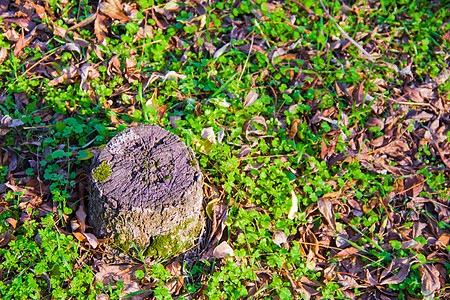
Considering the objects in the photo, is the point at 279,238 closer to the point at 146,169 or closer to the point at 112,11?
the point at 146,169

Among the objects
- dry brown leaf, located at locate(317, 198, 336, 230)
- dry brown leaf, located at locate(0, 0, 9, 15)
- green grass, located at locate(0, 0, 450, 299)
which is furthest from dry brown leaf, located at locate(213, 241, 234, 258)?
dry brown leaf, located at locate(0, 0, 9, 15)

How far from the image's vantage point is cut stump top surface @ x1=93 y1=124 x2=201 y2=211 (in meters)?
2.20

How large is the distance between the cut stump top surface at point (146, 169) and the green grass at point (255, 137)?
479mm

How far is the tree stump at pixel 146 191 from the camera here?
2.20m

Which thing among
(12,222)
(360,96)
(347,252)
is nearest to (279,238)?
(347,252)

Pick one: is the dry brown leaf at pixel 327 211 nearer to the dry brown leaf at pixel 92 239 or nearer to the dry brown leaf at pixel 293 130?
the dry brown leaf at pixel 293 130

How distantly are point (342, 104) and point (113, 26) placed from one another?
8.49ft

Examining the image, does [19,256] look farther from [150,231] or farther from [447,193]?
[447,193]

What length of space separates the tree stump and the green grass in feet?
0.95

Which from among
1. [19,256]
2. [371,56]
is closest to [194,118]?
[19,256]

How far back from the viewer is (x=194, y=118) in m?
3.09

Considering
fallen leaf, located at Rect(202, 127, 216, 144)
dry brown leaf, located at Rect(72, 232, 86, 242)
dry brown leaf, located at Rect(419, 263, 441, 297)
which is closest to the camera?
dry brown leaf, located at Rect(72, 232, 86, 242)

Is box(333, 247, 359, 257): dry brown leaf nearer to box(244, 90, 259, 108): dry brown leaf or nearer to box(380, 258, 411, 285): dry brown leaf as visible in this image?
box(380, 258, 411, 285): dry brown leaf

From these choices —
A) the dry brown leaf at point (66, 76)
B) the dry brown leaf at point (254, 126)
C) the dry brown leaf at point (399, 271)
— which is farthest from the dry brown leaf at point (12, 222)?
the dry brown leaf at point (399, 271)
